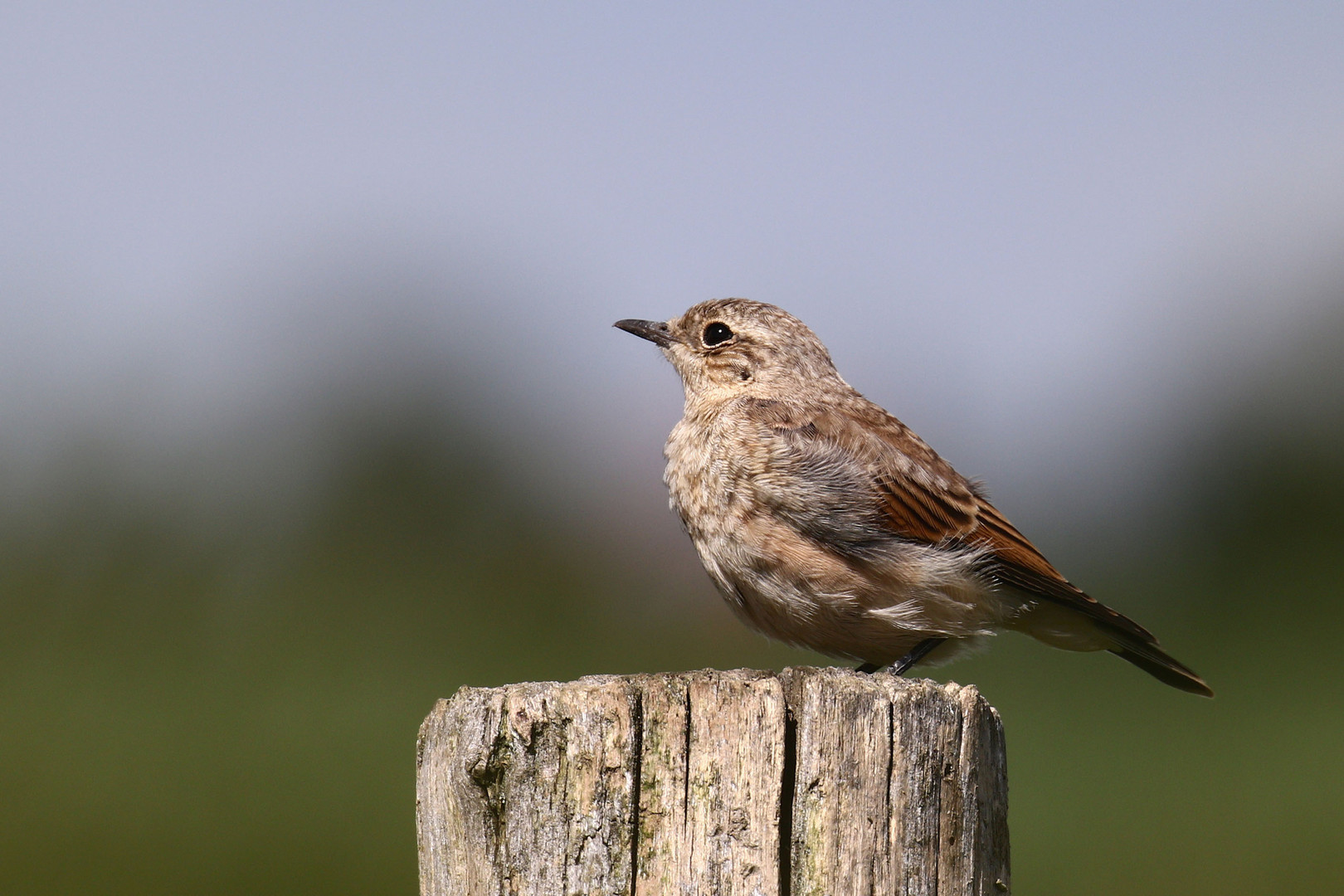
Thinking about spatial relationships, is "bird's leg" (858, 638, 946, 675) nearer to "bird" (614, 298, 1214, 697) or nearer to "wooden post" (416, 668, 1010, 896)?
"bird" (614, 298, 1214, 697)

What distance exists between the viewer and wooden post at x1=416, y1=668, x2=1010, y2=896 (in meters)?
3.40

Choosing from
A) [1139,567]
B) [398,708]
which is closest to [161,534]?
[398,708]

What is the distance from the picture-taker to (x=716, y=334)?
26.4 feet

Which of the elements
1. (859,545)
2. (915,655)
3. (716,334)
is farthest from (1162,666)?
(716,334)

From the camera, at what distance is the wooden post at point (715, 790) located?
3.40 meters

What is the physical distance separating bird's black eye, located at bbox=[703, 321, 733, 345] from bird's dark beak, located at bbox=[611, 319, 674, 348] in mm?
294

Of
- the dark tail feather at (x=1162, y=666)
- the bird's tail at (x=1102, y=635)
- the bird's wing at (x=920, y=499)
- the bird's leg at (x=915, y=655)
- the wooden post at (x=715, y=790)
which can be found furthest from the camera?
the dark tail feather at (x=1162, y=666)

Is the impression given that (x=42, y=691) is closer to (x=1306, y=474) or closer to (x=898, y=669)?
(x=898, y=669)

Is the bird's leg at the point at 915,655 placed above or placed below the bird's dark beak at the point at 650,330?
below

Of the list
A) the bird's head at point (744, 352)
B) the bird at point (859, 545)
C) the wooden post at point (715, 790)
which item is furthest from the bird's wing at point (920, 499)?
the wooden post at point (715, 790)

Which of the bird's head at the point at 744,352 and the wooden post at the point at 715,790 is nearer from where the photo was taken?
the wooden post at the point at 715,790

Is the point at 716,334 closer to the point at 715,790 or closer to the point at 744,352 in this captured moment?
the point at 744,352

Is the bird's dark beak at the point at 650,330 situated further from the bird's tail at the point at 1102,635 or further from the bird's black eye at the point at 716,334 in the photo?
the bird's tail at the point at 1102,635

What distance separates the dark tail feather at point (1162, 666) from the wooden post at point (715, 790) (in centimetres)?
363
